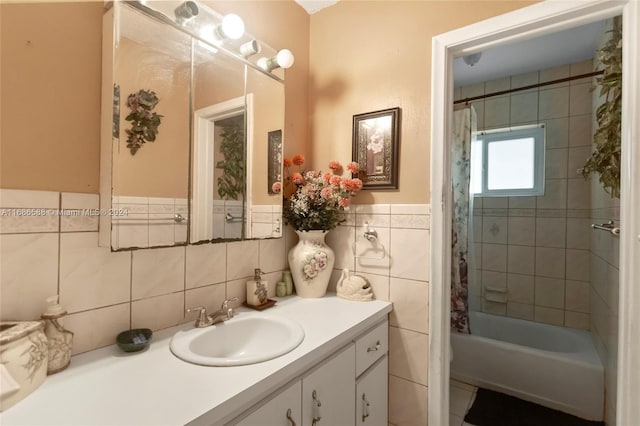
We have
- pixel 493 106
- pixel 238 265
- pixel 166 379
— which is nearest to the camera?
pixel 166 379

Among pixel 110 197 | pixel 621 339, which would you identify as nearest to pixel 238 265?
pixel 110 197

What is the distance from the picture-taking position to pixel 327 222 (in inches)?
58.9

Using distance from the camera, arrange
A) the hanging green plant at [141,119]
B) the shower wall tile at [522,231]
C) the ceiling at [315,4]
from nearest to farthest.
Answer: the hanging green plant at [141,119] → the ceiling at [315,4] → the shower wall tile at [522,231]

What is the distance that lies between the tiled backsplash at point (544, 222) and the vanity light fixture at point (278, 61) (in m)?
2.09

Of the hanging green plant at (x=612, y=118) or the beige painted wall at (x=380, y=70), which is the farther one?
the beige painted wall at (x=380, y=70)

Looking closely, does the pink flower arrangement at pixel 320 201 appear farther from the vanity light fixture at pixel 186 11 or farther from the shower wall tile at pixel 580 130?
the shower wall tile at pixel 580 130

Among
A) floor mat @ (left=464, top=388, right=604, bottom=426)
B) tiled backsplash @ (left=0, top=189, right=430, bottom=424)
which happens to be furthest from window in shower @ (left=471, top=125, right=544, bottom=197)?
floor mat @ (left=464, top=388, right=604, bottom=426)

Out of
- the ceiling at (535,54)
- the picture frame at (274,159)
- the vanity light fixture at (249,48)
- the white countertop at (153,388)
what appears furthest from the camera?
the ceiling at (535,54)

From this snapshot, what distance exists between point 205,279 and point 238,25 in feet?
3.33

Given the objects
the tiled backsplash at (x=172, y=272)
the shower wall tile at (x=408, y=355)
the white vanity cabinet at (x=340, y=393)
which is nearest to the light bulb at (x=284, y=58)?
the tiled backsplash at (x=172, y=272)

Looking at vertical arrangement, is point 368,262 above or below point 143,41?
below

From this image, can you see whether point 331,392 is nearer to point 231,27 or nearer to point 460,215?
point 231,27

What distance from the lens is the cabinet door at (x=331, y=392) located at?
0.94 m

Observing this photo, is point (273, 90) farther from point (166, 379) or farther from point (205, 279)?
point (166, 379)
